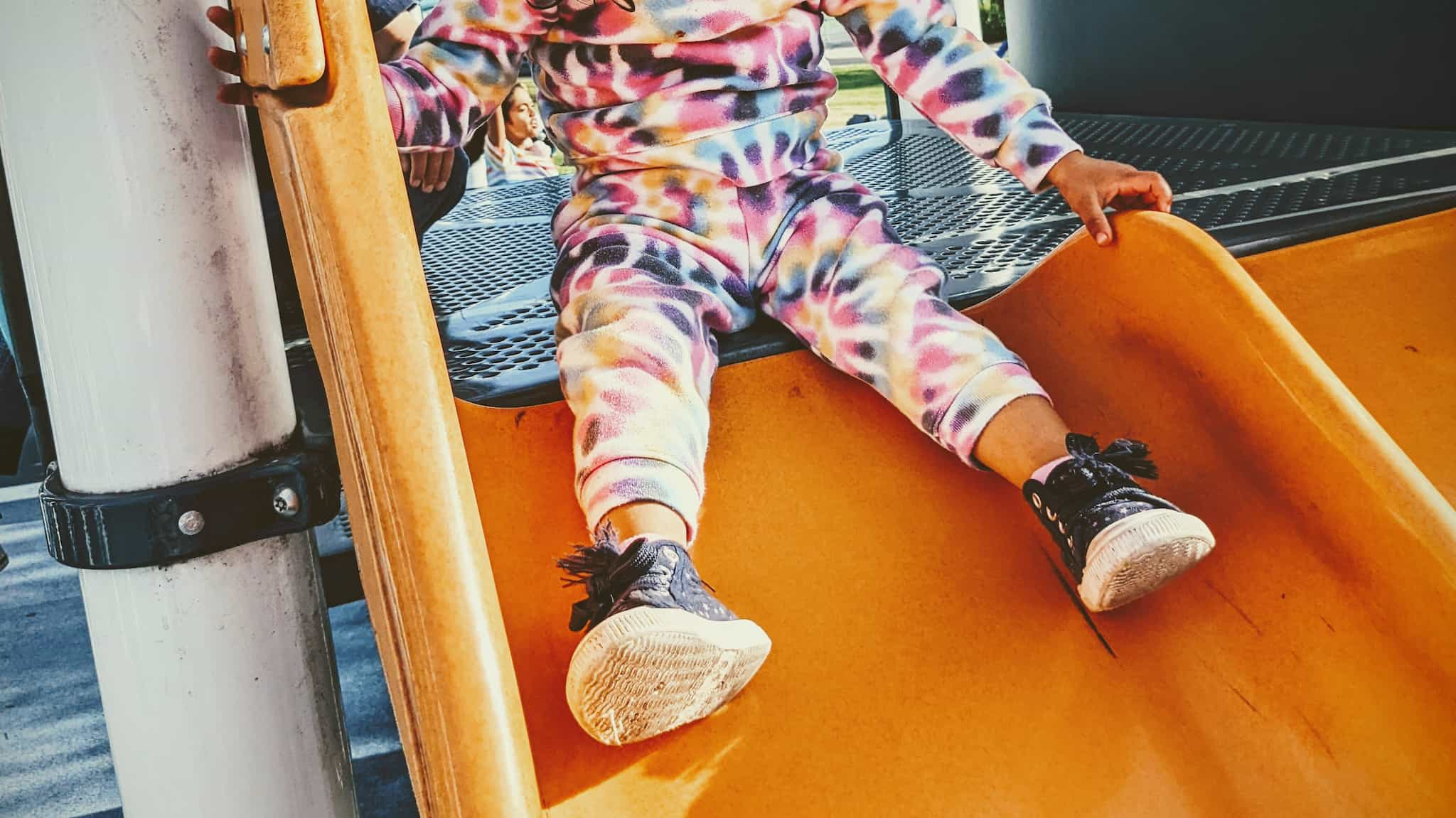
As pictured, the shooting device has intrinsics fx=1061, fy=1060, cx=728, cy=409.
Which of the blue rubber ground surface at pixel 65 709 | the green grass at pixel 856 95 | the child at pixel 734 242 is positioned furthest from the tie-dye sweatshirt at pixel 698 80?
the green grass at pixel 856 95

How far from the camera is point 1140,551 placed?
2.11 ft

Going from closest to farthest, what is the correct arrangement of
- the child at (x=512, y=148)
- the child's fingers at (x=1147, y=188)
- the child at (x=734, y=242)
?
1. the child at (x=734, y=242)
2. the child's fingers at (x=1147, y=188)
3. the child at (x=512, y=148)

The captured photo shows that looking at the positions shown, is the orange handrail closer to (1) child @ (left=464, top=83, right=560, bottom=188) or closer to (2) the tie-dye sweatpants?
(2) the tie-dye sweatpants

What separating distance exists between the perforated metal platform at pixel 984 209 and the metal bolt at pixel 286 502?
8.4 inches

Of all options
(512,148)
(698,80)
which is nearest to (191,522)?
(698,80)

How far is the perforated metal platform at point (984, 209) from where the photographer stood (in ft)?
3.10

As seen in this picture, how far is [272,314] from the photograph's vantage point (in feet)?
2.07

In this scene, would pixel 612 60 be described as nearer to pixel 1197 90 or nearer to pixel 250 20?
pixel 250 20

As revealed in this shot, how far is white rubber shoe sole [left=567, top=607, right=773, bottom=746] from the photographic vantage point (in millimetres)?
562

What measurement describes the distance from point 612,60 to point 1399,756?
0.73 m

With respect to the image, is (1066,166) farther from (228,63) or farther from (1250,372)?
(228,63)

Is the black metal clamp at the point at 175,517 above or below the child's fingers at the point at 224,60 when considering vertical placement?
below

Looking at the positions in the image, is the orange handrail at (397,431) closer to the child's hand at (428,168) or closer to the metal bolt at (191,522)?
the metal bolt at (191,522)

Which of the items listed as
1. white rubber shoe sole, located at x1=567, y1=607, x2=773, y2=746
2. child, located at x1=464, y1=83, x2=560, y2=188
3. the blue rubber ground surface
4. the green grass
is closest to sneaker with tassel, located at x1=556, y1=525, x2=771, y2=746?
white rubber shoe sole, located at x1=567, y1=607, x2=773, y2=746
